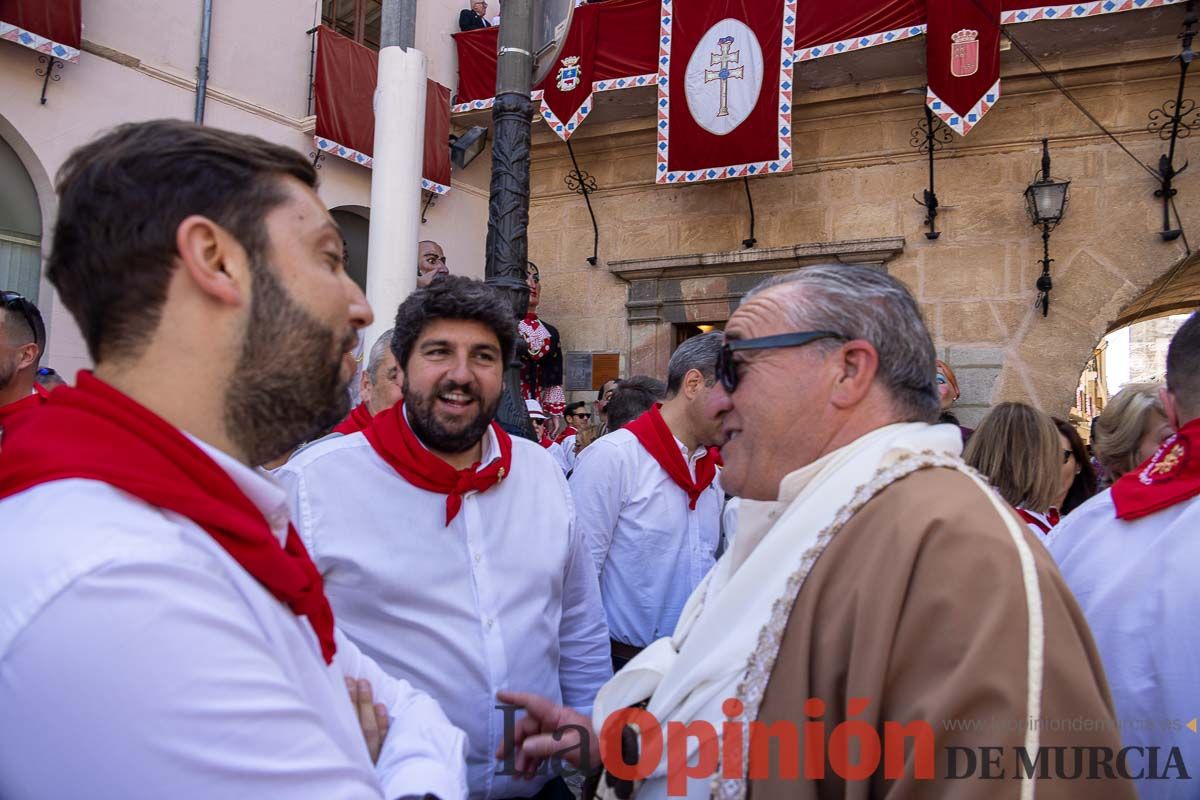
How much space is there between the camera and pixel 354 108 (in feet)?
29.4

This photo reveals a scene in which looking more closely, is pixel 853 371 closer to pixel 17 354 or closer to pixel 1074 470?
pixel 1074 470

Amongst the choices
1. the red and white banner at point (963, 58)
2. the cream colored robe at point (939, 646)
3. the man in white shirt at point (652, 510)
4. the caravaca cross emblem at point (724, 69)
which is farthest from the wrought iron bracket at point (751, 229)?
the cream colored robe at point (939, 646)

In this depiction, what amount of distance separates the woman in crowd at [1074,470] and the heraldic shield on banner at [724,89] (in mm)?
4317

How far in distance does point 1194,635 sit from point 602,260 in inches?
313

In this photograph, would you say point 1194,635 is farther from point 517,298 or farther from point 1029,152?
point 1029,152

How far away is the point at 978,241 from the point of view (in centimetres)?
759

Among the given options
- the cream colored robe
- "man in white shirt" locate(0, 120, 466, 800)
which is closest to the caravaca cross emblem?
the cream colored robe

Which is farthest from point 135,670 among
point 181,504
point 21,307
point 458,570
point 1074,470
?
point 1074,470

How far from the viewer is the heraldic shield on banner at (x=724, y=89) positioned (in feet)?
25.0

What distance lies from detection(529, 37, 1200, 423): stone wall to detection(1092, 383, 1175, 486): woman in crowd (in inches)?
165

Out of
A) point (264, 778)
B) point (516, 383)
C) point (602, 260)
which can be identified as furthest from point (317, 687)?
point (602, 260)

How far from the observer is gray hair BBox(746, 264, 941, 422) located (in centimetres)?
160

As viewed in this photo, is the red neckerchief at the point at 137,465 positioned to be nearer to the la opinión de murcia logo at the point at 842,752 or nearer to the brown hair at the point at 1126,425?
the la opinión de murcia logo at the point at 842,752

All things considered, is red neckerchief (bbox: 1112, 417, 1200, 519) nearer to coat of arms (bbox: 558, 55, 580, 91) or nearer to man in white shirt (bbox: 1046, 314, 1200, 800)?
man in white shirt (bbox: 1046, 314, 1200, 800)
